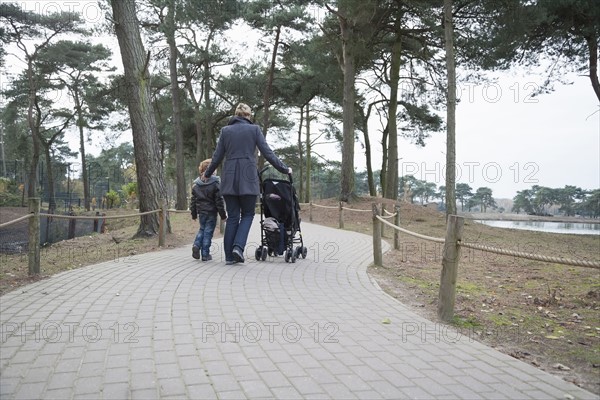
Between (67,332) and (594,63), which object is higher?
(594,63)

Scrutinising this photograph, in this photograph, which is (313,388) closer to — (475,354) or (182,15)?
(475,354)

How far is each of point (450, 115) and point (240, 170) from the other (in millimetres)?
10090

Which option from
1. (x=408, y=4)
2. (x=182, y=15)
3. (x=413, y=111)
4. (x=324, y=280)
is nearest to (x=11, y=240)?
(x=182, y=15)

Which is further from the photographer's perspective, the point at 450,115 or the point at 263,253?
the point at 450,115

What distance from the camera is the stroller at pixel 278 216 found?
699cm

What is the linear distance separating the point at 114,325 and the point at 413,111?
23.7 meters

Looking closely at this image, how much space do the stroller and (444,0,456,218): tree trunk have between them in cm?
874

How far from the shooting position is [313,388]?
2.64 metres

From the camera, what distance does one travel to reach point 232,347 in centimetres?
325

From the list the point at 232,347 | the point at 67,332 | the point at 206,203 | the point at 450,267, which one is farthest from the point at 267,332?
the point at 206,203

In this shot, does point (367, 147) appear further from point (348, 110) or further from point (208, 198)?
point (208, 198)

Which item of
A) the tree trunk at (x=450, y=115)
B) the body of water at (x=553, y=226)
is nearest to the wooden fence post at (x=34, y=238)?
the tree trunk at (x=450, y=115)

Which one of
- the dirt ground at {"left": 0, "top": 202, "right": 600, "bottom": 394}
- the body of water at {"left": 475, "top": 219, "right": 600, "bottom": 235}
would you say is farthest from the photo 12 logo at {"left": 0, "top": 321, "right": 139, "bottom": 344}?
the body of water at {"left": 475, "top": 219, "right": 600, "bottom": 235}

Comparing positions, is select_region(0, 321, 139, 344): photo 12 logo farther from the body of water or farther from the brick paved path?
the body of water
